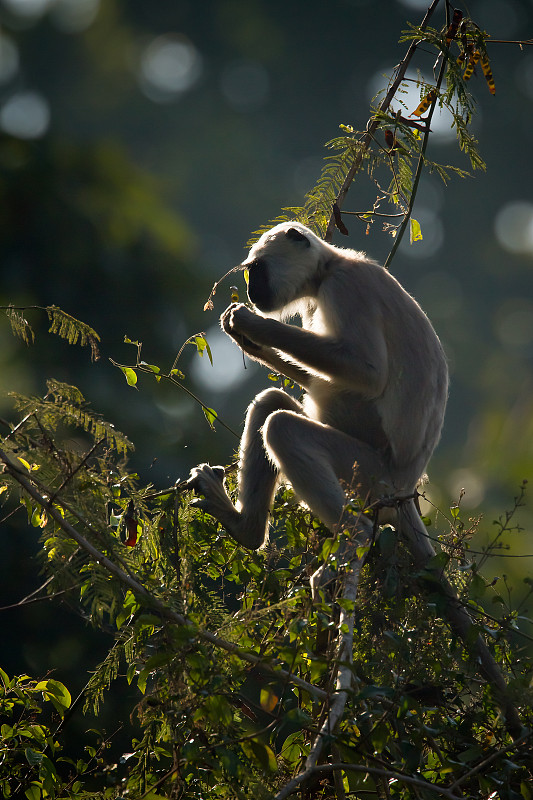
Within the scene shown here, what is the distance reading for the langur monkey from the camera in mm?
3418

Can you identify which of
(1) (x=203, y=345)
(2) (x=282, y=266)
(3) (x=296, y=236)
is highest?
(3) (x=296, y=236)

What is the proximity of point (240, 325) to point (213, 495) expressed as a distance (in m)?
0.83

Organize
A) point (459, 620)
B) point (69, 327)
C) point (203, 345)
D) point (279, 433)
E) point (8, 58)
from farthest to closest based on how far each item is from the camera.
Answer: point (8, 58) → point (279, 433) → point (203, 345) → point (459, 620) → point (69, 327)

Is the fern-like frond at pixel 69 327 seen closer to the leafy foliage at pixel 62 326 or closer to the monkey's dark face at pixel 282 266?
the leafy foliage at pixel 62 326

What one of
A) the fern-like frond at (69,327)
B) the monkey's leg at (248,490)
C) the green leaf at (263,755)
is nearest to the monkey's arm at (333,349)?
the monkey's leg at (248,490)

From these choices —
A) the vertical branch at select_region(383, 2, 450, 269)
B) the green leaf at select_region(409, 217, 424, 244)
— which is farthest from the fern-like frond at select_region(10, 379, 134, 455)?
the green leaf at select_region(409, 217, 424, 244)

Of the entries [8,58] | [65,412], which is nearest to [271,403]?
[65,412]

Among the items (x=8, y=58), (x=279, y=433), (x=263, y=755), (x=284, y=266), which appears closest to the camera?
(x=263, y=755)

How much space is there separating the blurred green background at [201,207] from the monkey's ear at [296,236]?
74 cm

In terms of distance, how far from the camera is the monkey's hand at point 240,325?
11.9 ft

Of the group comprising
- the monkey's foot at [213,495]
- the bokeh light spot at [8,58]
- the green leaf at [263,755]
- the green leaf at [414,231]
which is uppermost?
the bokeh light spot at [8,58]

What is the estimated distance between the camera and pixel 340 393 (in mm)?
3693

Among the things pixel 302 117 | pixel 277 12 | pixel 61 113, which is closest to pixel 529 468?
pixel 61 113

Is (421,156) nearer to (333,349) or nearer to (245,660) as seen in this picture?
(333,349)
